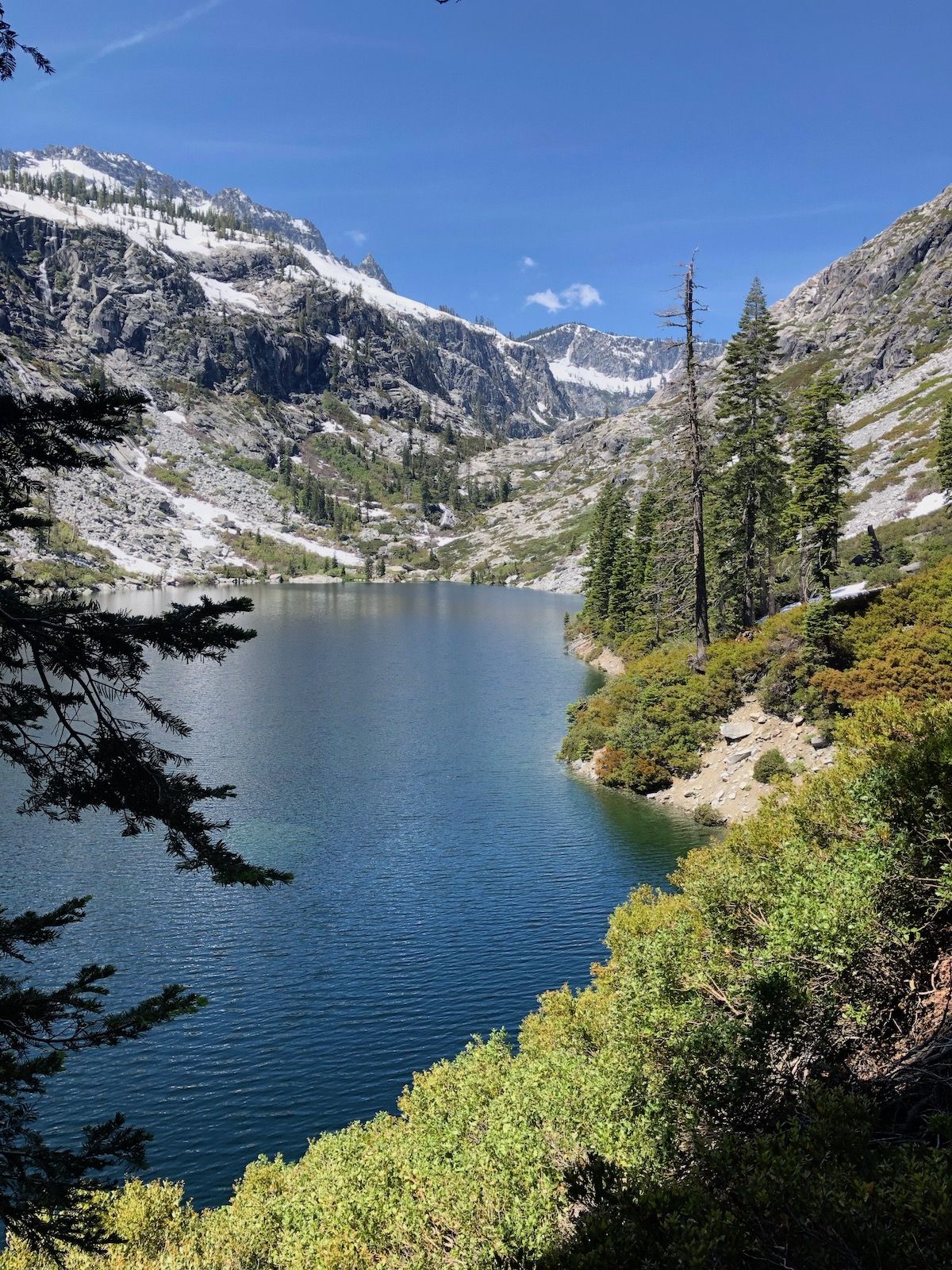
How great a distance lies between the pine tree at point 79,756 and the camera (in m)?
7.41

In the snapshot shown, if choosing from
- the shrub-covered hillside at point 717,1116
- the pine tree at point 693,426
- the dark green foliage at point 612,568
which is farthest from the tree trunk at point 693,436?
the dark green foliage at point 612,568

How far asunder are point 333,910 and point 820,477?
34630mm

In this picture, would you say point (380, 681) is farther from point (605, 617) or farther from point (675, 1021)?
point (675, 1021)

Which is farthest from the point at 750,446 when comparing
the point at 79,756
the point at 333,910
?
the point at 79,756

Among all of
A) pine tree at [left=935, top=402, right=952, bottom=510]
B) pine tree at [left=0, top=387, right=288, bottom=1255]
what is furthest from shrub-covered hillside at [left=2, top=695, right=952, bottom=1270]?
pine tree at [left=935, top=402, right=952, bottom=510]

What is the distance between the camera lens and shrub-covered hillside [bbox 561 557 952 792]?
33.9m

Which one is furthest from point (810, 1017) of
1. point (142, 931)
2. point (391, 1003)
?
point (142, 931)

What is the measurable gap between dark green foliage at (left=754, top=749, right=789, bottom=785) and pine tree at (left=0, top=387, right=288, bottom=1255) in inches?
1341

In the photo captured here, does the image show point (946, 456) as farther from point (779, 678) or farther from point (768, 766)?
point (768, 766)

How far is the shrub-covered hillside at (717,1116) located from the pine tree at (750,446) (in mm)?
33849

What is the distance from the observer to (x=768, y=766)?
1495 inches

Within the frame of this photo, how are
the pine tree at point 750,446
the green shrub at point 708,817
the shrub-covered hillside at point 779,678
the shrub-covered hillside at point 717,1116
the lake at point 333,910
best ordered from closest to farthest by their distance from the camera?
the shrub-covered hillside at point 717,1116
the lake at point 333,910
the shrub-covered hillside at point 779,678
the green shrub at point 708,817
the pine tree at point 750,446

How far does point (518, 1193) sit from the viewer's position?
10875 millimetres

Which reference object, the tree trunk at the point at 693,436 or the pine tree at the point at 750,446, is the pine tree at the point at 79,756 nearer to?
the tree trunk at the point at 693,436
